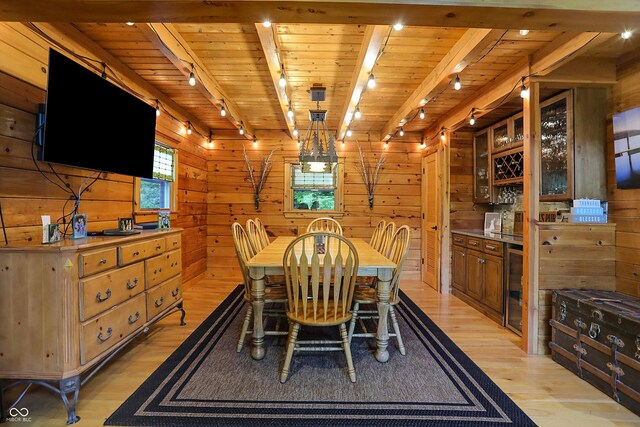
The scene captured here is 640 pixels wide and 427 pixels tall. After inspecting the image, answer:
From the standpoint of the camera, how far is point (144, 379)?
6.82 feet

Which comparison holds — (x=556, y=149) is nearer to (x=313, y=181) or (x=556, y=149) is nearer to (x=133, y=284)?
(x=313, y=181)

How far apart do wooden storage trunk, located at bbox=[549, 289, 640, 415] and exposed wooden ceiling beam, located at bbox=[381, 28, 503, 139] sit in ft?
6.36

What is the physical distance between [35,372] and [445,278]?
4192mm

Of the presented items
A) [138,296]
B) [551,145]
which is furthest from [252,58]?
[551,145]

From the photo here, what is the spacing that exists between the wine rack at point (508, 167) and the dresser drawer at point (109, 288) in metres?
3.79

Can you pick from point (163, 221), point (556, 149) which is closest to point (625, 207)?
point (556, 149)

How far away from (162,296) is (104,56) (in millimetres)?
2113

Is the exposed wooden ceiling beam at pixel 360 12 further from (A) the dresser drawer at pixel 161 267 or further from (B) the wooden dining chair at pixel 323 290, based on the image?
(A) the dresser drawer at pixel 161 267

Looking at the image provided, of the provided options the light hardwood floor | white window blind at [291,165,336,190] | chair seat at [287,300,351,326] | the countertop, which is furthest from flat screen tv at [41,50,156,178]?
the countertop

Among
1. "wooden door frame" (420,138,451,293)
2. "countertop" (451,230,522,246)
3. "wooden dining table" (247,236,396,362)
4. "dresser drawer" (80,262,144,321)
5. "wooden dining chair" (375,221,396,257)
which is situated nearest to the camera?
"dresser drawer" (80,262,144,321)

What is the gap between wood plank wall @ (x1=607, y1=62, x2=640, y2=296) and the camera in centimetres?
229

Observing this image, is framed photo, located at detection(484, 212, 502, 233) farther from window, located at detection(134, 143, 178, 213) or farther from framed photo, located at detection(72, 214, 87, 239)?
framed photo, located at detection(72, 214, 87, 239)

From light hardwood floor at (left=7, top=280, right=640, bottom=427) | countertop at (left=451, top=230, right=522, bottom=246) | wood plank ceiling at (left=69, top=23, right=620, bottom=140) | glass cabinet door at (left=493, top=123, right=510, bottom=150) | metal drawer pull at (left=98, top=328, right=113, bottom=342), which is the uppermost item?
wood plank ceiling at (left=69, top=23, right=620, bottom=140)

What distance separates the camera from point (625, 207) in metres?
2.38
